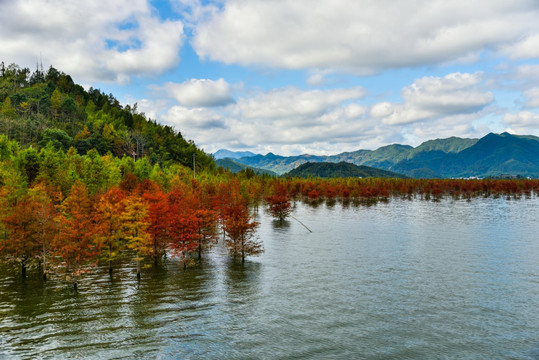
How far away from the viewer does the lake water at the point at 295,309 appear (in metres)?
35.4

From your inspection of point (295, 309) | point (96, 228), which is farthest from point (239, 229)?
point (295, 309)

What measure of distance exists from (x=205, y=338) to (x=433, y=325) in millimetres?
26870

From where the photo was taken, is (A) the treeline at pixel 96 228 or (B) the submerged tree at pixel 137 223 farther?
(B) the submerged tree at pixel 137 223

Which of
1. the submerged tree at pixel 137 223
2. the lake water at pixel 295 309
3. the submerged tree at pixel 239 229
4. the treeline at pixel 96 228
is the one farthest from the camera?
the submerged tree at pixel 239 229

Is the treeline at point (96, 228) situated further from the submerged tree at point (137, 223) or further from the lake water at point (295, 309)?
the lake water at point (295, 309)

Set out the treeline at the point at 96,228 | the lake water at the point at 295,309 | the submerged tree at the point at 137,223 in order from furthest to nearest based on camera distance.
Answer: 1. the submerged tree at the point at 137,223
2. the treeline at the point at 96,228
3. the lake water at the point at 295,309

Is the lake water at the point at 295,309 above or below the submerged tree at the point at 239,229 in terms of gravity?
below

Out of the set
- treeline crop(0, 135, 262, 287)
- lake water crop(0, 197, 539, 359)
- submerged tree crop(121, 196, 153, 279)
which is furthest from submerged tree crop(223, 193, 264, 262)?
submerged tree crop(121, 196, 153, 279)

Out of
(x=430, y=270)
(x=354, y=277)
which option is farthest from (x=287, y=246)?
(x=430, y=270)

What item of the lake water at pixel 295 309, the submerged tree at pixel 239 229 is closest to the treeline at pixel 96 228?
the submerged tree at pixel 239 229

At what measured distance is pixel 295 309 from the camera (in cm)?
4594

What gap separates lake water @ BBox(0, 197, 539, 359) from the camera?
35438mm

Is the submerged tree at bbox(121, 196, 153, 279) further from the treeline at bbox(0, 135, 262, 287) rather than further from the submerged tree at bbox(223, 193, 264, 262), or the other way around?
the submerged tree at bbox(223, 193, 264, 262)

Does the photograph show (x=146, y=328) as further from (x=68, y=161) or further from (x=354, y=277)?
(x=68, y=161)
